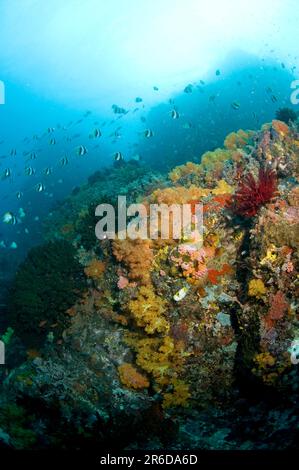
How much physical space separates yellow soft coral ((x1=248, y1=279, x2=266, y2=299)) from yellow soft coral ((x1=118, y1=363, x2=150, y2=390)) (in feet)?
8.05

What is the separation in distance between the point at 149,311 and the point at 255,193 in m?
2.90

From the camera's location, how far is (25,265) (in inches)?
325

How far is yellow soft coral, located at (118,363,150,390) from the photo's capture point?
5.68m

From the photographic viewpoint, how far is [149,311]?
19.5 feet

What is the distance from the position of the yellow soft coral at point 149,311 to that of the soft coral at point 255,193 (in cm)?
233

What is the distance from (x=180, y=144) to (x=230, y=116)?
6.36 m

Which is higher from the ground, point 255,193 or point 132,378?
point 255,193

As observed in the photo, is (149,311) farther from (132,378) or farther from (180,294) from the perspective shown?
(132,378)

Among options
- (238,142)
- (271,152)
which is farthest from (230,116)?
(271,152)

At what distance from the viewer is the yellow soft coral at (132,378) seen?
568 cm

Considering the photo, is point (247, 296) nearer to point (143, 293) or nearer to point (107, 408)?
point (143, 293)
